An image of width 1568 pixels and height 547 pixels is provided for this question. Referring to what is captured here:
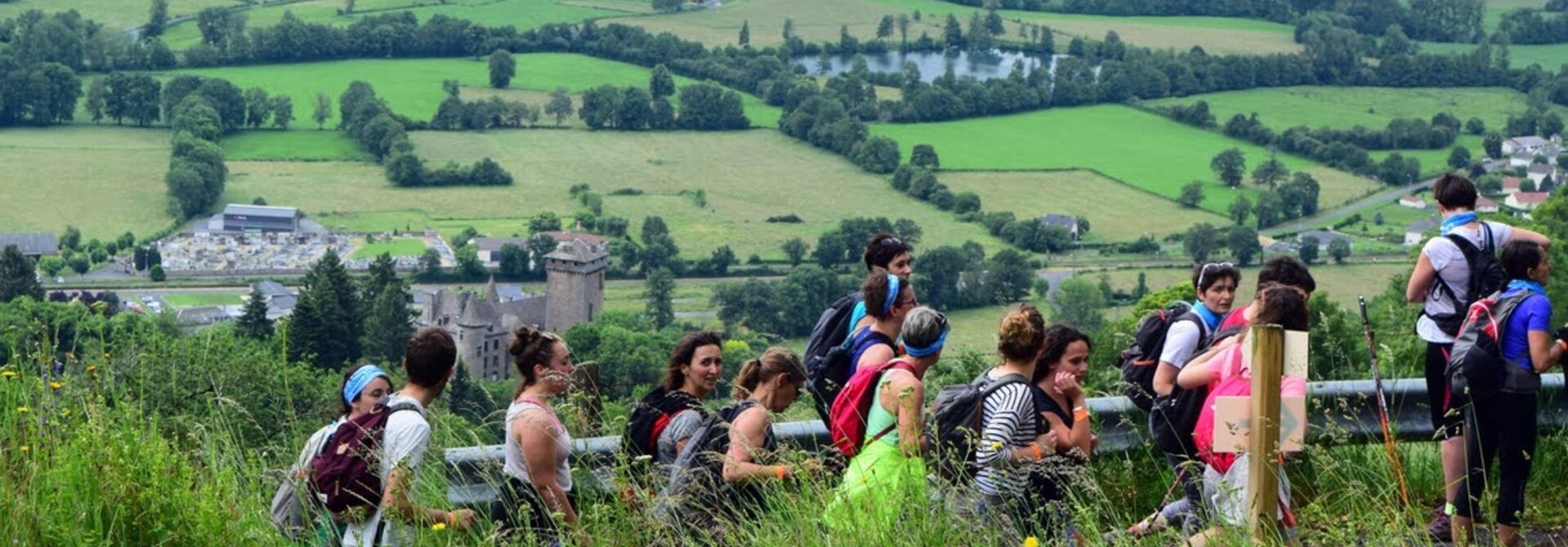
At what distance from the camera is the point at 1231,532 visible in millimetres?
5176

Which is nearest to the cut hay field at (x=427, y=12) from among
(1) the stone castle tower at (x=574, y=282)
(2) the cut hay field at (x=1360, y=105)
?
(2) the cut hay field at (x=1360, y=105)

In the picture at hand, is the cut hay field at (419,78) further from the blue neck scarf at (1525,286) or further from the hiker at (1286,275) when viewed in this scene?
the blue neck scarf at (1525,286)

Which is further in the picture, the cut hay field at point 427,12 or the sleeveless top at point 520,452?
the cut hay field at point 427,12

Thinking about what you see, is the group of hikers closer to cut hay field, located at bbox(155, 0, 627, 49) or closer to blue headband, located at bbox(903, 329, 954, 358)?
blue headband, located at bbox(903, 329, 954, 358)

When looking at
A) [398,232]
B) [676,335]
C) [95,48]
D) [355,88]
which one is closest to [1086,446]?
[676,335]

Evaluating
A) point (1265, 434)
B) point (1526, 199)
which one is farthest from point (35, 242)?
point (1265, 434)

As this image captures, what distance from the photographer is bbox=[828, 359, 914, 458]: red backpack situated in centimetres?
615

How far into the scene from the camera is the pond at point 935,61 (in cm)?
11750

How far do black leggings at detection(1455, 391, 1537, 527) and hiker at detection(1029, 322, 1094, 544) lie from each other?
4.18 feet

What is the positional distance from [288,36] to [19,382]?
336 ft

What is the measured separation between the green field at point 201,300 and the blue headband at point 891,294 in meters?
67.1

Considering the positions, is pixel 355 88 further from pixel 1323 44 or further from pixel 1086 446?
pixel 1086 446

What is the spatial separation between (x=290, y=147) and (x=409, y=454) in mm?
91301

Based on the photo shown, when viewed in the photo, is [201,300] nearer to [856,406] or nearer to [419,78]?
[419,78]
